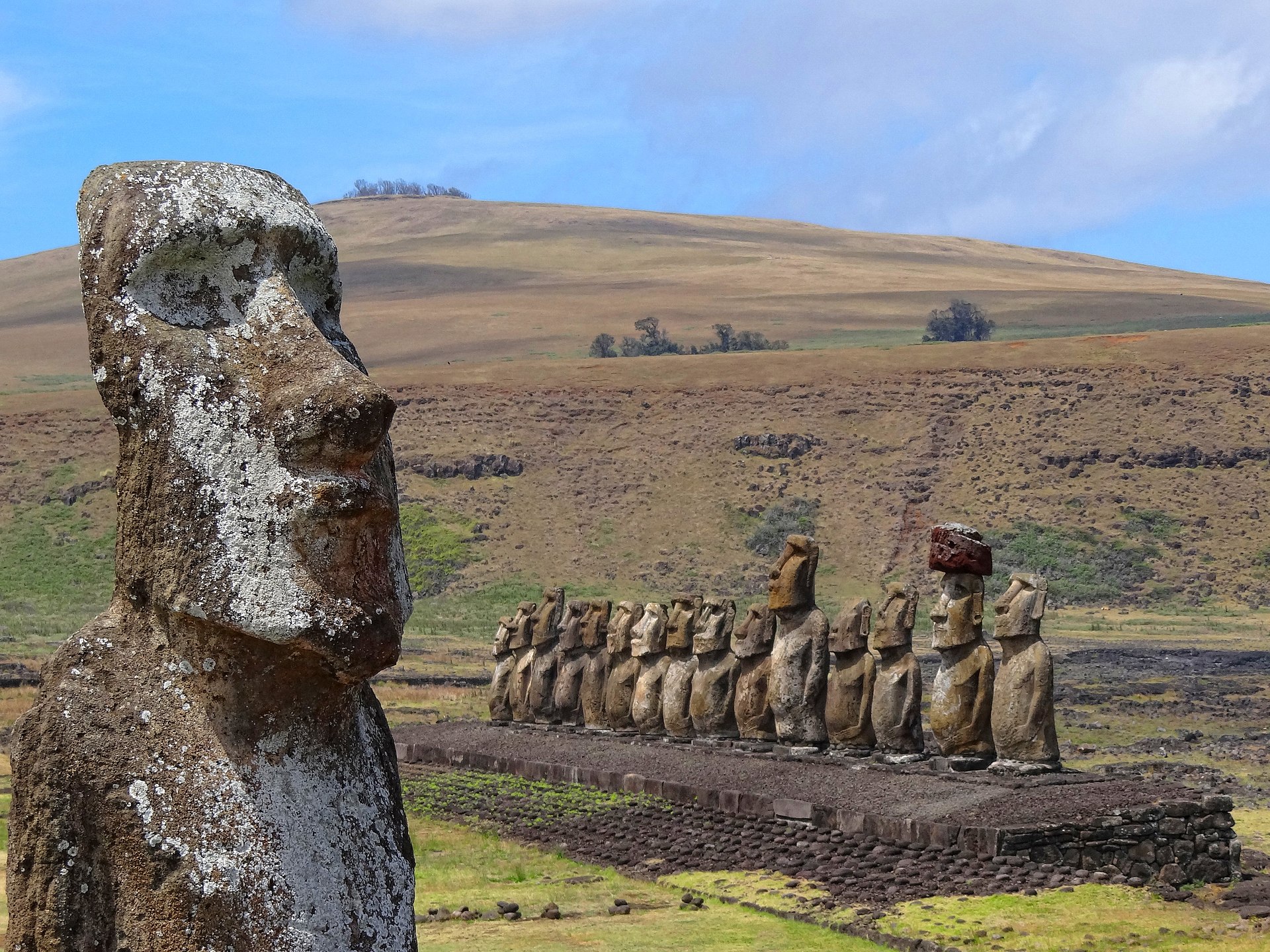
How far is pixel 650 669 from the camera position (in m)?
22.2

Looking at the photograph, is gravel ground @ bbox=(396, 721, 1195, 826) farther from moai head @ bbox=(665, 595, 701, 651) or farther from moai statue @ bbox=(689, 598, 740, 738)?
moai head @ bbox=(665, 595, 701, 651)

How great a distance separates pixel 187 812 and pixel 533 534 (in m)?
54.9

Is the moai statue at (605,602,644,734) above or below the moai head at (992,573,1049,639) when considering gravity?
below

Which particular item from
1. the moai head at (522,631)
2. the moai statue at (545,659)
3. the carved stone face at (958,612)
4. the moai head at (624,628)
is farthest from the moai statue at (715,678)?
the moai head at (522,631)

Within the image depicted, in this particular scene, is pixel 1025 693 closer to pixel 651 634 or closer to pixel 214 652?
pixel 651 634

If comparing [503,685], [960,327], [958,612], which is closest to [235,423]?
[958,612]

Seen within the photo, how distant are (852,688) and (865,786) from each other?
243 centimetres

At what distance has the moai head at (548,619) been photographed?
974 inches

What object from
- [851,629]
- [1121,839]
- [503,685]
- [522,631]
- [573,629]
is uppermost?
[851,629]

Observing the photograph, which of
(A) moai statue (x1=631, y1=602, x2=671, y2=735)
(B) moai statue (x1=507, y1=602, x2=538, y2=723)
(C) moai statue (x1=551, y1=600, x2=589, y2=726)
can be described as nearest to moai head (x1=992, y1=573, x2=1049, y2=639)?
(A) moai statue (x1=631, y1=602, x2=671, y2=735)

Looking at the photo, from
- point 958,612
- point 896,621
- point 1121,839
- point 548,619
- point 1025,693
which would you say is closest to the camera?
point 1121,839

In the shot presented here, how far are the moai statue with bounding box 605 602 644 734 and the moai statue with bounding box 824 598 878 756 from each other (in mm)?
4410

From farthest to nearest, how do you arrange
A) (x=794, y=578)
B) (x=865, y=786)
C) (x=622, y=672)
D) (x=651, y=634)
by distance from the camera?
1. (x=622, y=672)
2. (x=651, y=634)
3. (x=794, y=578)
4. (x=865, y=786)

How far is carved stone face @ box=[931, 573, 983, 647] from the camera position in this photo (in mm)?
16562
